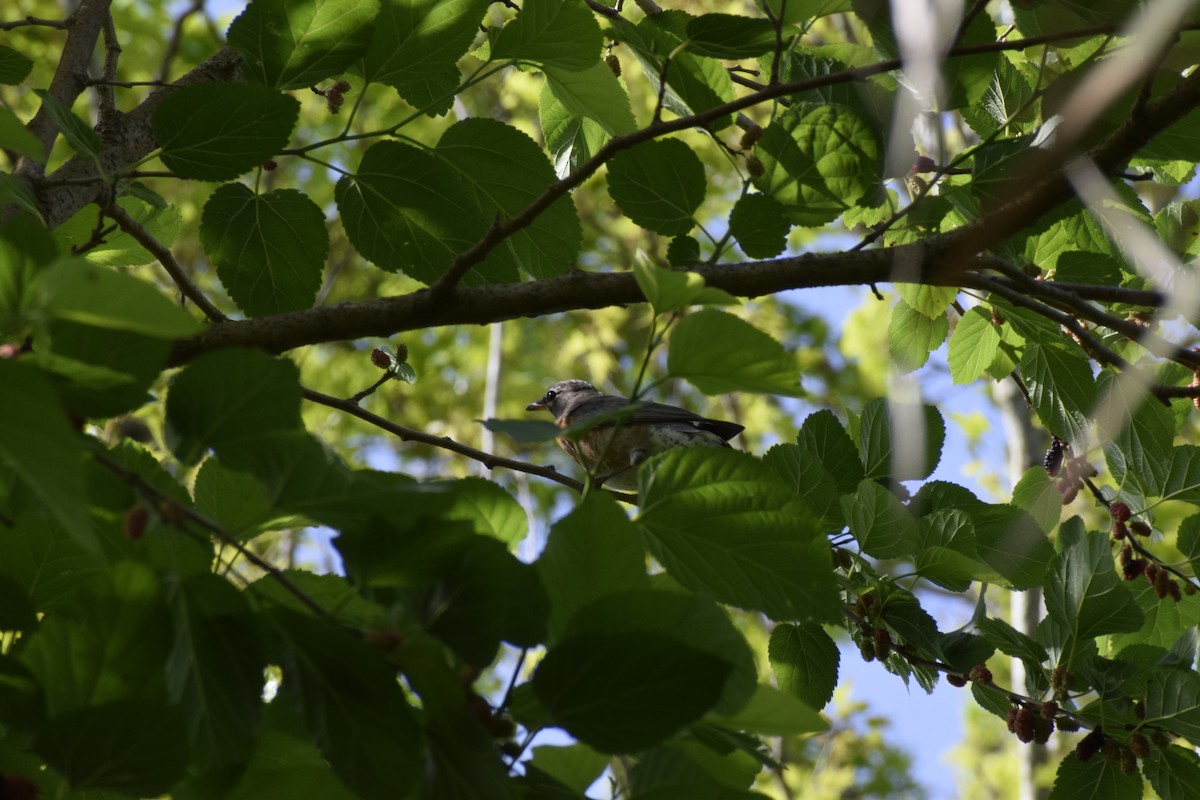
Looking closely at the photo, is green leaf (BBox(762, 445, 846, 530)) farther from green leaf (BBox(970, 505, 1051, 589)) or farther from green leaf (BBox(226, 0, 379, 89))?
green leaf (BBox(226, 0, 379, 89))

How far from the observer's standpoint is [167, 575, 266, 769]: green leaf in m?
0.99

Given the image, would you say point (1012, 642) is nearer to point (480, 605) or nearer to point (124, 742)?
point (480, 605)

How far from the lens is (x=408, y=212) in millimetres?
1908

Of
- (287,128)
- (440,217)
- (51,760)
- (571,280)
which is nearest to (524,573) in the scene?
(51,760)

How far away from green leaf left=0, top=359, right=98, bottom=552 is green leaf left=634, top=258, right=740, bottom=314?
1.94 feet

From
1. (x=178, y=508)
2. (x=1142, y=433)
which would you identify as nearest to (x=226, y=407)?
(x=178, y=508)

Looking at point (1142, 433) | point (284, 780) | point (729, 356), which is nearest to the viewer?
point (284, 780)

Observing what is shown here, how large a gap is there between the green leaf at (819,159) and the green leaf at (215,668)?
987 millimetres

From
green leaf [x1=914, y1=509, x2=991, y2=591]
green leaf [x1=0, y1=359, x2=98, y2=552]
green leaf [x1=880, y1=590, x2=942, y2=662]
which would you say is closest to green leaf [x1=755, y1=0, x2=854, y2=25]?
green leaf [x1=914, y1=509, x2=991, y2=591]

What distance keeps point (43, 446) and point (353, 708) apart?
367 millimetres

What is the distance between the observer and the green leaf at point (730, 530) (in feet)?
4.17

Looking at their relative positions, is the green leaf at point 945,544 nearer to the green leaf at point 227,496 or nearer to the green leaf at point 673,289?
the green leaf at point 673,289

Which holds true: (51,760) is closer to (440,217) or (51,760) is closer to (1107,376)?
(440,217)

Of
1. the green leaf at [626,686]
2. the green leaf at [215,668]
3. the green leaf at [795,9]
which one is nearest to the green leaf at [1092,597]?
the green leaf at [795,9]
